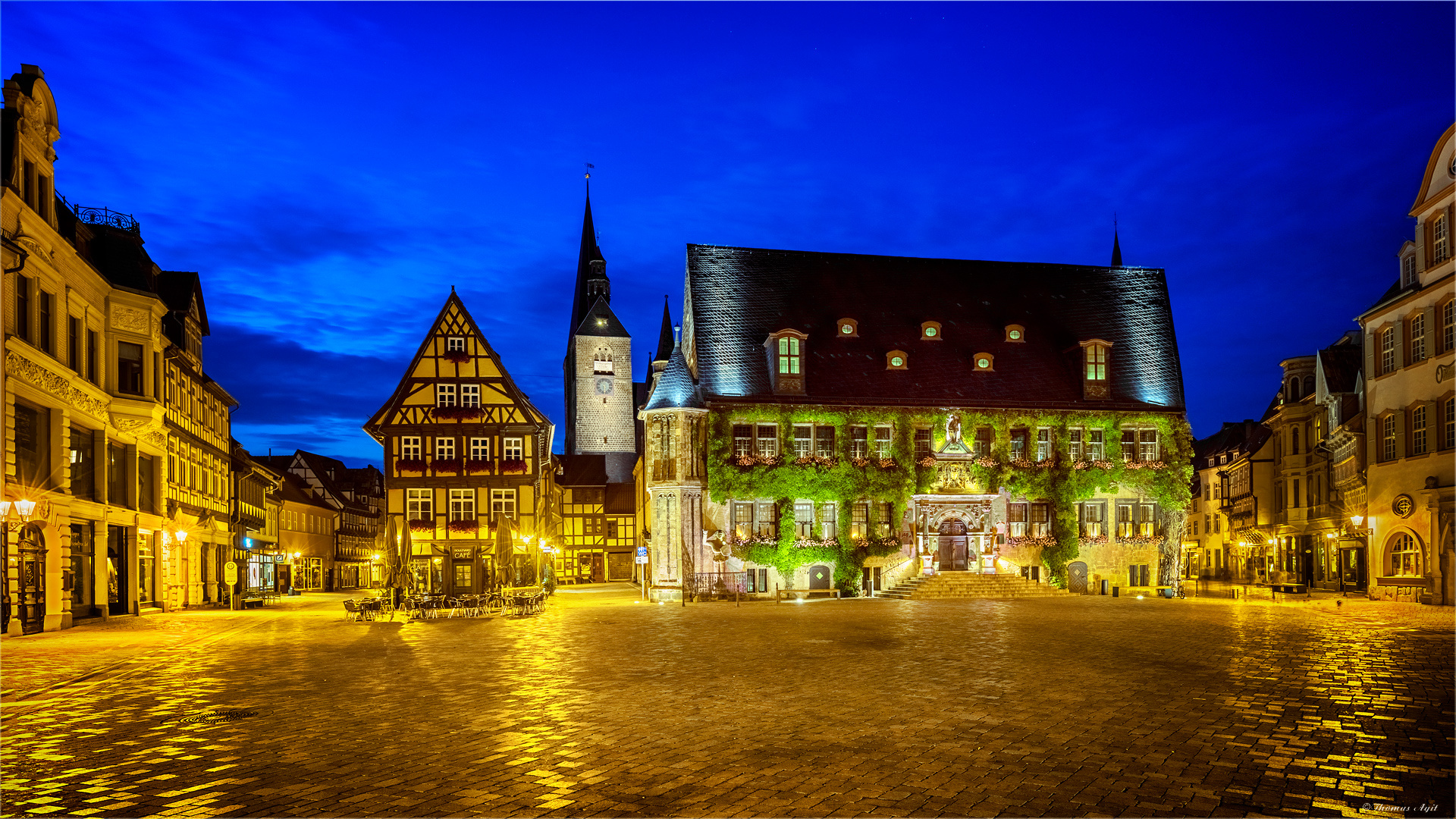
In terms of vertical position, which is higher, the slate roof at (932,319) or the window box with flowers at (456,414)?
the slate roof at (932,319)

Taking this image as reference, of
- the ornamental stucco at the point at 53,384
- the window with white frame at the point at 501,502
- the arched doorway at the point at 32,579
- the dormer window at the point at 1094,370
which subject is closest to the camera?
the ornamental stucco at the point at 53,384

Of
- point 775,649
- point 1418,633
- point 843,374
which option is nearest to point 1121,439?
point 843,374

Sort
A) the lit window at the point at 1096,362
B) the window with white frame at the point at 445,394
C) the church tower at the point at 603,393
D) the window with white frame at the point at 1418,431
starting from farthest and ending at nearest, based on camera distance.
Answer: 1. the church tower at the point at 603,393
2. the window with white frame at the point at 445,394
3. the lit window at the point at 1096,362
4. the window with white frame at the point at 1418,431

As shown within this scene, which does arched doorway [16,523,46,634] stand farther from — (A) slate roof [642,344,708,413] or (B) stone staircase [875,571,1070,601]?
(B) stone staircase [875,571,1070,601]

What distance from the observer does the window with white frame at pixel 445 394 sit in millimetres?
49969

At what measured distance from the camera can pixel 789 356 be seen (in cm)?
4469

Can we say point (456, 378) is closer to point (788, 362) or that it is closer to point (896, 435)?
point (788, 362)

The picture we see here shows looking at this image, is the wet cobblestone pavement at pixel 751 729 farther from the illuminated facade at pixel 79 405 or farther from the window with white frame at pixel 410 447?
the window with white frame at pixel 410 447

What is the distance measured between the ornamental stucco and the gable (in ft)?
Result: 58.0

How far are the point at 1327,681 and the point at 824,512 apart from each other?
30532 millimetres

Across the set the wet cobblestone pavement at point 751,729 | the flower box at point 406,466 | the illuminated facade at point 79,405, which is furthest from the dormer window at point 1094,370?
the illuminated facade at point 79,405

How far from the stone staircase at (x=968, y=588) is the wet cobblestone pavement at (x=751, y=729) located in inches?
765

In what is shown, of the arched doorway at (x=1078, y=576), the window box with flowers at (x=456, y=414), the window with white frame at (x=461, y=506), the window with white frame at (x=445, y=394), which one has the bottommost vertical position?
the arched doorway at (x=1078, y=576)

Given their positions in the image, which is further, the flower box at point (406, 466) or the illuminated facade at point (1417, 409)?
the flower box at point (406, 466)
